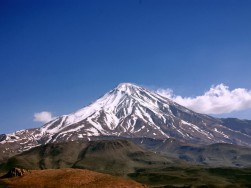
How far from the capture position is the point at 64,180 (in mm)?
61875

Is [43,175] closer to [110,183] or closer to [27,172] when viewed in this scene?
[27,172]

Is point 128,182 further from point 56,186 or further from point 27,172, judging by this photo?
point 27,172

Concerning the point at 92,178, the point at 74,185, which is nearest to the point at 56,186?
the point at 74,185

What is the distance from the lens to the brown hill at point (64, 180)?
60375mm

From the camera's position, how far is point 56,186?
195 ft

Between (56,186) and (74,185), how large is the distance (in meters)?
2.70

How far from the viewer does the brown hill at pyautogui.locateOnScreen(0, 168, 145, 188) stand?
60.4 m

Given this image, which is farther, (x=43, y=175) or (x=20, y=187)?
(x=43, y=175)

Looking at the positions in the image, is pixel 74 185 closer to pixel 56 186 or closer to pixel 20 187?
pixel 56 186

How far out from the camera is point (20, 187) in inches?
2320

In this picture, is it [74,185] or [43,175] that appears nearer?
[74,185]

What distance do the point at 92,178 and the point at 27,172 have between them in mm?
11239

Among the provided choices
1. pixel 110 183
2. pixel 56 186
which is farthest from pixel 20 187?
pixel 110 183

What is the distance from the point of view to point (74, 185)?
197 feet
